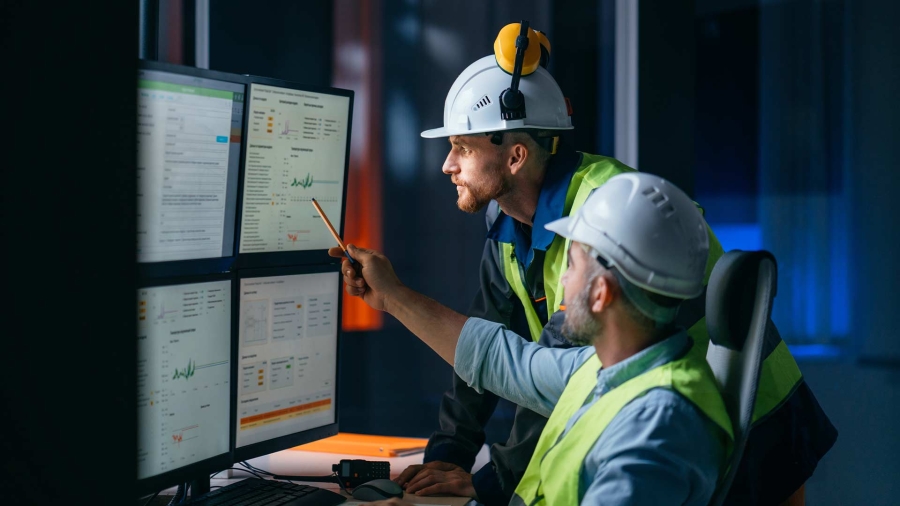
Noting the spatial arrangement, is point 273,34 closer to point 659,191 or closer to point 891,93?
point 891,93

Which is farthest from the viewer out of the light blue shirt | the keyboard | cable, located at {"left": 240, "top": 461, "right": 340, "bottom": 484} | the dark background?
the dark background

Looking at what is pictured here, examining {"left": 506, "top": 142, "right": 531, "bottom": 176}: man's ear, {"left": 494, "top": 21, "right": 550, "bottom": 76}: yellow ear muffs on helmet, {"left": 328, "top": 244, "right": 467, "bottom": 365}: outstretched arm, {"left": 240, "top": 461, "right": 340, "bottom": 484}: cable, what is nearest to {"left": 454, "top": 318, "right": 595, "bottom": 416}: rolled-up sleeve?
{"left": 328, "top": 244, "right": 467, "bottom": 365}: outstretched arm

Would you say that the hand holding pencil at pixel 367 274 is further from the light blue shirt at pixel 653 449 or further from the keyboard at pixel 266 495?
the light blue shirt at pixel 653 449

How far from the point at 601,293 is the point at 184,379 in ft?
2.29

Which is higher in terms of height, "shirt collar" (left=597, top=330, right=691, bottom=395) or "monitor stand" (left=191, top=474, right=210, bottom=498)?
"shirt collar" (left=597, top=330, right=691, bottom=395)

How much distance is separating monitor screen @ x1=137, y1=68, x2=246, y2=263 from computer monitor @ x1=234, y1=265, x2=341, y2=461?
128 millimetres

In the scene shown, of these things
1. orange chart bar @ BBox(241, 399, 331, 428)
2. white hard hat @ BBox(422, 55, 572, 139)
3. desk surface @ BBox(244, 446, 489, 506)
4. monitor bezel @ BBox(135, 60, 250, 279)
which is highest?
white hard hat @ BBox(422, 55, 572, 139)

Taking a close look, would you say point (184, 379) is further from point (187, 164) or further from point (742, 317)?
point (742, 317)

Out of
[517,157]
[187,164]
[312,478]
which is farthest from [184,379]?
[517,157]

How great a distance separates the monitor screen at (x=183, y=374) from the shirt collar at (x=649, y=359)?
2.21ft

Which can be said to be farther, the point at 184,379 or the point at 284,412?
the point at 284,412

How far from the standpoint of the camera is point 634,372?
1218mm

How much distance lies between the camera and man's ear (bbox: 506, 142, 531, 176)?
6.34 feet

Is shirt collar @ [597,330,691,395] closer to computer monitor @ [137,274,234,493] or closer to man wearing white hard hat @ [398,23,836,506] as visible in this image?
man wearing white hard hat @ [398,23,836,506]
